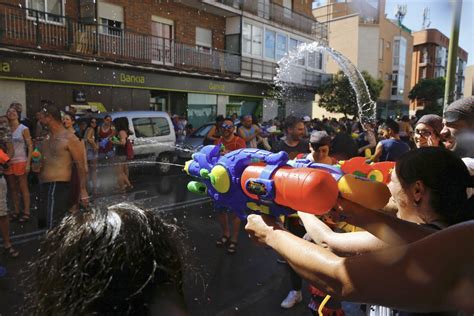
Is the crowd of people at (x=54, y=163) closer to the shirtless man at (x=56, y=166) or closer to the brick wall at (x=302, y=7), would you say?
the shirtless man at (x=56, y=166)

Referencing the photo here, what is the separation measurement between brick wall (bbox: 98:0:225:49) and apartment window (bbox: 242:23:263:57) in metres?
1.09

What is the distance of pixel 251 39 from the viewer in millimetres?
20469

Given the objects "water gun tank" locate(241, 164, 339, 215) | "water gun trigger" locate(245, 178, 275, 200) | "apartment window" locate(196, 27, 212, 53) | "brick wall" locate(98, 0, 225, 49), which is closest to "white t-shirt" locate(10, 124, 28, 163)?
"water gun trigger" locate(245, 178, 275, 200)

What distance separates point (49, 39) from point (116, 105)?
2.94 m

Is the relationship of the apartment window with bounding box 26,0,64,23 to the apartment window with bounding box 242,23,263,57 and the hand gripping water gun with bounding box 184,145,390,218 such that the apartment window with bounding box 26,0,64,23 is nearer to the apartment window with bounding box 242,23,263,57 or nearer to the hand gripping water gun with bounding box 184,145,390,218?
the apartment window with bounding box 242,23,263,57

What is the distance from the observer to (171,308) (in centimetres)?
92

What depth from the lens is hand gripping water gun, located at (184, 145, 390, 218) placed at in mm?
1304

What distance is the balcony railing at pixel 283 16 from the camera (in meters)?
19.8

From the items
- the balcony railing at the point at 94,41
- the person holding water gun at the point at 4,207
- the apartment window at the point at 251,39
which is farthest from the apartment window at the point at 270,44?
the person holding water gun at the point at 4,207

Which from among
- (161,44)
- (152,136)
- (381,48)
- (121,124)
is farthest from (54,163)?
(381,48)

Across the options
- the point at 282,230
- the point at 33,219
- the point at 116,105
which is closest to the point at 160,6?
the point at 116,105

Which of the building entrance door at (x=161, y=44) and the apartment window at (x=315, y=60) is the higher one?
the apartment window at (x=315, y=60)

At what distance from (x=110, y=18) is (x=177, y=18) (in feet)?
11.3

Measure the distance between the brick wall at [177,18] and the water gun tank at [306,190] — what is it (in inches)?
577
